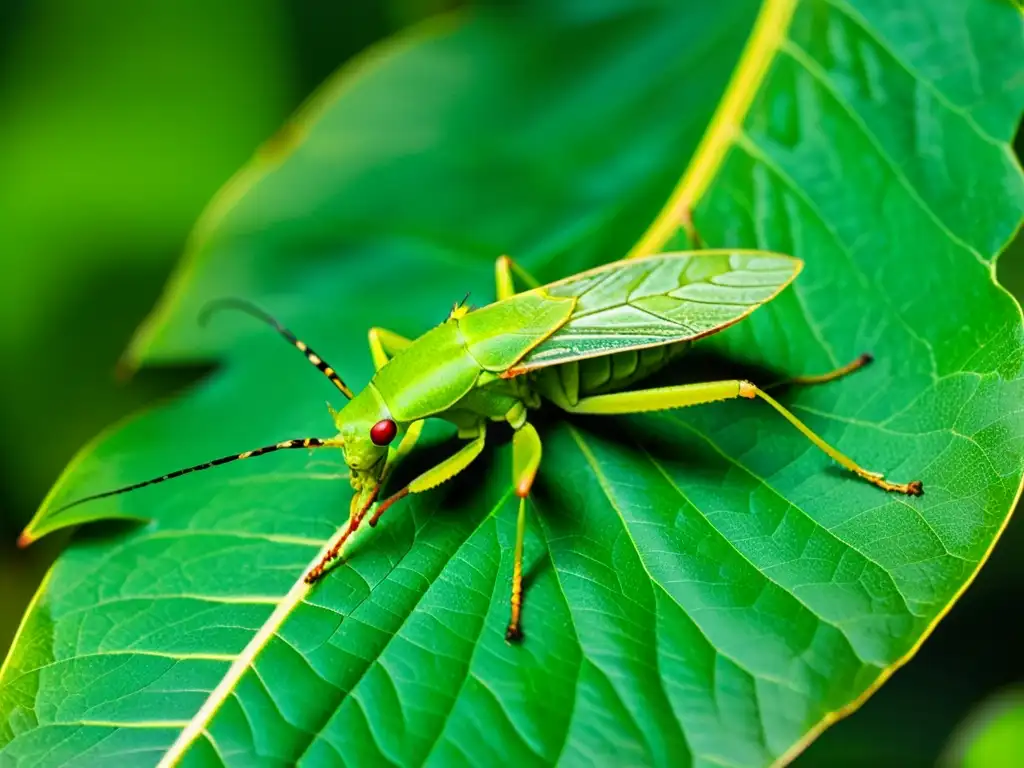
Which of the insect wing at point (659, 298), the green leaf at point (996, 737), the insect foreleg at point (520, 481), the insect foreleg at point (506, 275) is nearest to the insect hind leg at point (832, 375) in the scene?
the insect wing at point (659, 298)

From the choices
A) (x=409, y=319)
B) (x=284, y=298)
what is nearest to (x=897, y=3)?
(x=409, y=319)

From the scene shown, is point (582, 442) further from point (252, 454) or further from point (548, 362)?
point (252, 454)

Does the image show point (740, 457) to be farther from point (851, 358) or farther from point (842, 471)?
point (851, 358)

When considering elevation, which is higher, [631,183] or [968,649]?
[631,183]

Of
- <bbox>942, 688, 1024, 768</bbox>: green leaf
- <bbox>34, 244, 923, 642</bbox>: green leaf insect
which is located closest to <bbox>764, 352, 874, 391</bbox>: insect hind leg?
<bbox>34, 244, 923, 642</bbox>: green leaf insect

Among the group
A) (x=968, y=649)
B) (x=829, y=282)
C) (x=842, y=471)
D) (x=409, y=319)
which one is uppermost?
(x=409, y=319)

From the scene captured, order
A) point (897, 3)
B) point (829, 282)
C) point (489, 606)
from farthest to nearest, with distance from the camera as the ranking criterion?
1. point (897, 3)
2. point (829, 282)
3. point (489, 606)

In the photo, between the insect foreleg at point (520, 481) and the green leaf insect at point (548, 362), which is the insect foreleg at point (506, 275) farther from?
the insect foreleg at point (520, 481)
